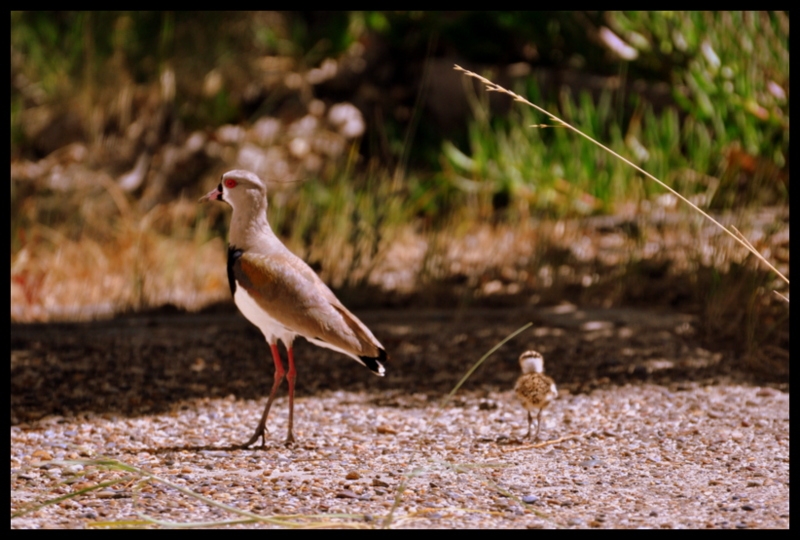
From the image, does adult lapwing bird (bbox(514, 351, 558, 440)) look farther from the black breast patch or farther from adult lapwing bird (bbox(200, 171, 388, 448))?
the black breast patch

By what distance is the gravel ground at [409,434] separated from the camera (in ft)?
10.1

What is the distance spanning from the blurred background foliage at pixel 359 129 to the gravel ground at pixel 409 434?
2.09ft

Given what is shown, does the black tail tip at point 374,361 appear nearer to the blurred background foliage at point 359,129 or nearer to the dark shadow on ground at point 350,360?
the dark shadow on ground at point 350,360

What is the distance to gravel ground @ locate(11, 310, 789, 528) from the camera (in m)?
3.08

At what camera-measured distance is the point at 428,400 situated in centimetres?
446

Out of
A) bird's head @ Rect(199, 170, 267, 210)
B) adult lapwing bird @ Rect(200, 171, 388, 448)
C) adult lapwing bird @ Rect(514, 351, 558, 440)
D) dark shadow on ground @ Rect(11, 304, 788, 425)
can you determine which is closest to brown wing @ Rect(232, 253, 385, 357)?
adult lapwing bird @ Rect(200, 171, 388, 448)

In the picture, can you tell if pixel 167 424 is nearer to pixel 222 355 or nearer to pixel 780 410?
pixel 222 355

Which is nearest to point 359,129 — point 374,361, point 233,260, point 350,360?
point 350,360

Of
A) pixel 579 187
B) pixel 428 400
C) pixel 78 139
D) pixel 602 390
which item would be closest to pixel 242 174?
pixel 428 400

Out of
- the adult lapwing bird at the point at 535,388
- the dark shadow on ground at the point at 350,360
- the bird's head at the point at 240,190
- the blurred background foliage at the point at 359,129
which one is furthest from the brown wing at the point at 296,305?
the blurred background foliage at the point at 359,129

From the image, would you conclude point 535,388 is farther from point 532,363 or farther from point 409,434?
point 409,434

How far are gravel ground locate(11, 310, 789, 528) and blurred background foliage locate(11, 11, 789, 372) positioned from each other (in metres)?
0.64

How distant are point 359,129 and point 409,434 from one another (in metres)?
4.93

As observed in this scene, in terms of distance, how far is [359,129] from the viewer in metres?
8.55
